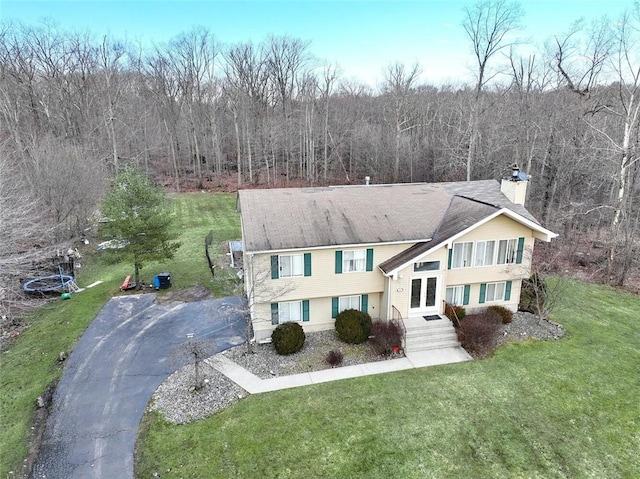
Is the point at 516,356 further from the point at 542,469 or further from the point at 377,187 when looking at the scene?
the point at 377,187

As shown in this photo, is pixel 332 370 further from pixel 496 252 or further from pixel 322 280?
pixel 496 252

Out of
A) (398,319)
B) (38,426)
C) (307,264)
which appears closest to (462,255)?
(398,319)

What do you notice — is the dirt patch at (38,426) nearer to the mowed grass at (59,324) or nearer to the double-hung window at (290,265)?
the mowed grass at (59,324)

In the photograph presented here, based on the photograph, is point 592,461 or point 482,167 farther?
point 482,167

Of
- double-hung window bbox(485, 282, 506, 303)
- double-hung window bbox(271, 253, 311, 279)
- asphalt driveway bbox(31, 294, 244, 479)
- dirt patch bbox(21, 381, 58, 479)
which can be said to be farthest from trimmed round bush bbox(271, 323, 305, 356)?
double-hung window bbox(485, 282, 506, 303)

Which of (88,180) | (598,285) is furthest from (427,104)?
(88,180)

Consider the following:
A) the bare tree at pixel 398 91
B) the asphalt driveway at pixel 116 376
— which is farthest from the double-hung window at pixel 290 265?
the bare tree at pixel 398 91
